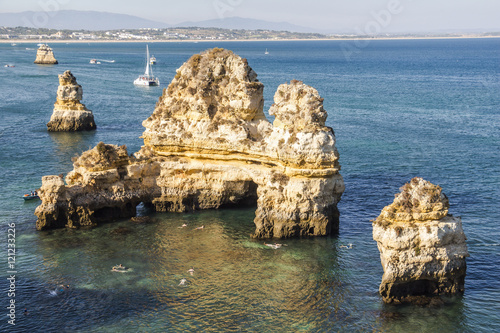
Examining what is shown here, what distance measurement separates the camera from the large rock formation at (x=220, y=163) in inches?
1689

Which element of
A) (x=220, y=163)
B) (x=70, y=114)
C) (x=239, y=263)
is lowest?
(x=239, y=263)

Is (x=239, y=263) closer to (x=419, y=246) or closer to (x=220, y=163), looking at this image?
(x=220, y=163)

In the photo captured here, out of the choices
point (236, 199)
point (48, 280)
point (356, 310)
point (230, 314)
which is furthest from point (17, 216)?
point (356, 310)

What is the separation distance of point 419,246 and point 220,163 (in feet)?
69.0

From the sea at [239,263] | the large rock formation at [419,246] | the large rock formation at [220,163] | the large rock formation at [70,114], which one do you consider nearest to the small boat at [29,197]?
the sea at [239,263]

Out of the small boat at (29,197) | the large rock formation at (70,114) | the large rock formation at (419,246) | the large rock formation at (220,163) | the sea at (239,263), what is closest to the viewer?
the sea at (239,263)

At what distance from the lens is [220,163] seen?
1925 inches

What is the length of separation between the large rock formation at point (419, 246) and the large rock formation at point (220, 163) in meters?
9.85

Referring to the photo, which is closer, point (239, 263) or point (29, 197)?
point (239, 263)

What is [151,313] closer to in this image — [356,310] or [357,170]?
[356,310]

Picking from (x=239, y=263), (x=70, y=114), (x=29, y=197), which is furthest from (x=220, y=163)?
(x=70, y=114)

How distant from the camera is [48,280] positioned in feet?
122

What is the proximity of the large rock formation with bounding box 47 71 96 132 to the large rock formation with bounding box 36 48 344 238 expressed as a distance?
40.6 m

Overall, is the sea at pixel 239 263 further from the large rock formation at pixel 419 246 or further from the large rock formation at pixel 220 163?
the large rock formation at pixel 220 163
